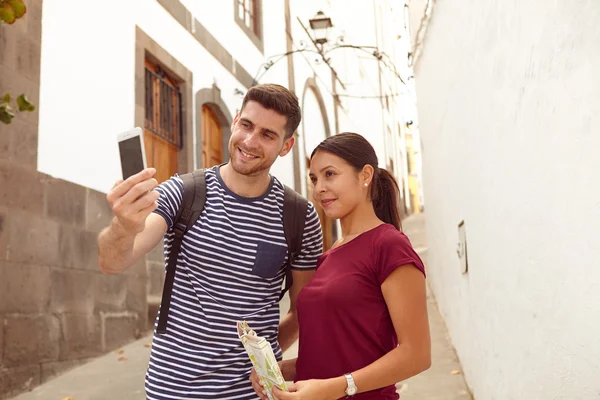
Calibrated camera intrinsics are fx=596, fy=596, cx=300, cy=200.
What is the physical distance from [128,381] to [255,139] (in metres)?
3.61

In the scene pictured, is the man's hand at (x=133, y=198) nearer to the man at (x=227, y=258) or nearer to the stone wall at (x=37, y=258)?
the man at (x=227, y=258)

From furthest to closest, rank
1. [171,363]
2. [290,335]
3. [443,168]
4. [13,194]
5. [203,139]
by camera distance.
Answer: [203,139]
[443,168]
[13,194]
[290,335]
[171,363]

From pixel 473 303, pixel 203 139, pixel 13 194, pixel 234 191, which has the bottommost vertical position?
pixel 473 303

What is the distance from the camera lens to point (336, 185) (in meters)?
2.16

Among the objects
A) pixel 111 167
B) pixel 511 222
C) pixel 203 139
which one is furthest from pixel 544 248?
pixel 203 139

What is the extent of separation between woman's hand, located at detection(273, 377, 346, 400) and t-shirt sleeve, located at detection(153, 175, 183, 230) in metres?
0.74

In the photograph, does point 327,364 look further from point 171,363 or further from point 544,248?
point 544,248

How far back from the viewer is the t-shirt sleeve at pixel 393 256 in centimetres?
183

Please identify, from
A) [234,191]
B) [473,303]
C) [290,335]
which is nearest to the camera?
[234,191]

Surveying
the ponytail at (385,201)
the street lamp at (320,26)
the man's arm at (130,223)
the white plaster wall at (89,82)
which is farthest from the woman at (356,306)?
the street lamp at (320,26)

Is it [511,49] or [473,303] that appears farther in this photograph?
[473,303]

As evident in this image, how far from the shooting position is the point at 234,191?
7.54 ft

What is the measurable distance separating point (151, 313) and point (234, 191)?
4896 millimetres

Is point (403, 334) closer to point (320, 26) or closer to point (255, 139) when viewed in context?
point (255, 139)
